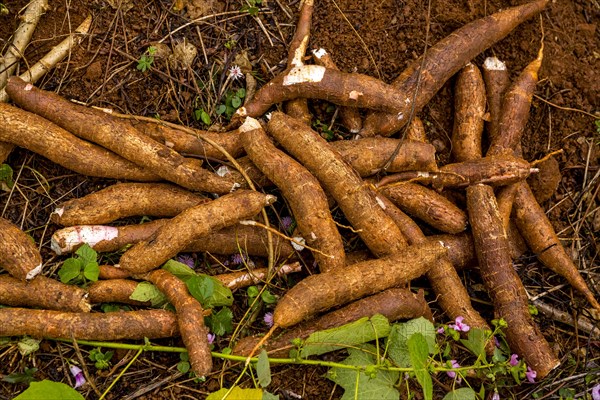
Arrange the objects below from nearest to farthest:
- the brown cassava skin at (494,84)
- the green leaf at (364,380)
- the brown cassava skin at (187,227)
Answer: the green leaf at (364,380) → the brown cassava skin at (187,227) → the brown cassava skin at (494,84)

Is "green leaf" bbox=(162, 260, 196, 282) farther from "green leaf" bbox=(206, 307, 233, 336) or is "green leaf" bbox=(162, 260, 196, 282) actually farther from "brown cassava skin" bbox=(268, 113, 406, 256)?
"brown cassava skin" bbox=(268, 113, 406, 256)

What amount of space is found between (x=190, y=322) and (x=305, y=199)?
2.72 feet

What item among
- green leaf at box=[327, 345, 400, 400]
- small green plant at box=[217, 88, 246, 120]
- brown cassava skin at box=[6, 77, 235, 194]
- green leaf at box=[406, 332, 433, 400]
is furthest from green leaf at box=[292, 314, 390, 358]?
small green plant at box=[217, 88, 246, 120]

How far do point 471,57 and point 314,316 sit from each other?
1802 mm

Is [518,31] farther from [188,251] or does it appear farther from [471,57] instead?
[188,251]

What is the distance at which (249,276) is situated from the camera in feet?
10.2

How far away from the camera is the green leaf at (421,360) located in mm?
2594

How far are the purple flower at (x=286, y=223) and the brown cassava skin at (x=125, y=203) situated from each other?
1.43 feet

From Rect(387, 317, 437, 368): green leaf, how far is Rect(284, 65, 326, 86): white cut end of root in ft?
4.52

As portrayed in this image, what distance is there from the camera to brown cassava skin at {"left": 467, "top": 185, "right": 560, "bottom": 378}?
10.1 feet

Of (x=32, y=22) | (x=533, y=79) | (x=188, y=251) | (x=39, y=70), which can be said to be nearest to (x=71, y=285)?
(x=188, y=251)

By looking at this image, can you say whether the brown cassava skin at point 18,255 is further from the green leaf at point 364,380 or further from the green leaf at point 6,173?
the green leaf at point 364,380

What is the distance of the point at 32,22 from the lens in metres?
3.32

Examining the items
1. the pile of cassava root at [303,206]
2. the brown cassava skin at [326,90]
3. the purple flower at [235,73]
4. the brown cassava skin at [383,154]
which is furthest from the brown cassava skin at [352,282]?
the purple flower at [235,73]
